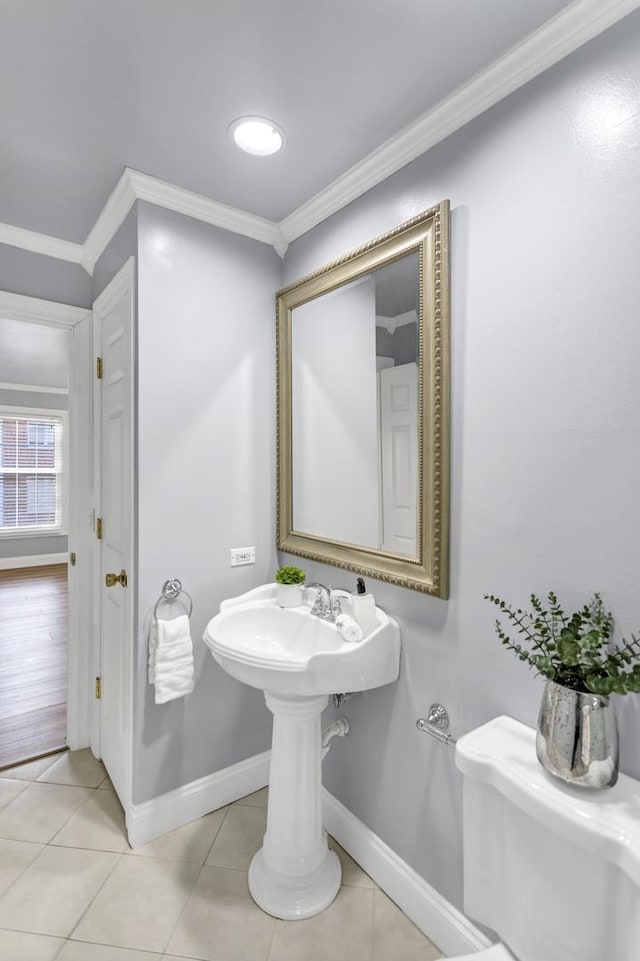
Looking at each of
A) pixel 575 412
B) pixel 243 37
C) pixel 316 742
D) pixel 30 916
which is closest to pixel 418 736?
pixel 316 742

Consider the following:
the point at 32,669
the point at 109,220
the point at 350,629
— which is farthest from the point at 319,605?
the point at 32,669

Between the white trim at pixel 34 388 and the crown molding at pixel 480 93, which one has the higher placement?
the white trim at pixel 34 388

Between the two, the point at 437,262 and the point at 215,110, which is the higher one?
the point at 215,110

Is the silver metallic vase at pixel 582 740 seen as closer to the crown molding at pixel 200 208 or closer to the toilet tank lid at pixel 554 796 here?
the toilet tank lid at pixel 554 796

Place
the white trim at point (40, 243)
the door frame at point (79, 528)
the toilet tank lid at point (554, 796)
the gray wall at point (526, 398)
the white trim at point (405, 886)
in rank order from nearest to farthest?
the toilet tank lid at point (554, 796) → the gray wall at point (526, 398) → the white trim at point (405, 886) → the white trim at point (40, 243) → the door frame at point (79, 528)

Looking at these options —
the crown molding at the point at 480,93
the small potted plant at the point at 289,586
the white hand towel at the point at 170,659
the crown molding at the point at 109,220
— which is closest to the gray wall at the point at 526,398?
the crown molding at the point at 480,93

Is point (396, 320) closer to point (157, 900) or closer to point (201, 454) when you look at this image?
point (201, 454)

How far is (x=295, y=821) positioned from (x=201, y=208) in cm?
223

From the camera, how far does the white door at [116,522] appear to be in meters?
1.78

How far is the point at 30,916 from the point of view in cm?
143

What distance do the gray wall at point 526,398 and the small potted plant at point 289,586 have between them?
1.26ft

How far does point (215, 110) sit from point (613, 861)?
2.00 meters

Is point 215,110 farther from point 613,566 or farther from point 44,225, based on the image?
point 613,566

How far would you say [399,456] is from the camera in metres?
1.51
